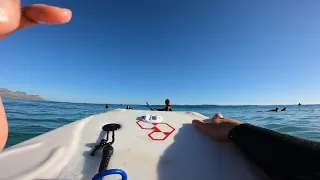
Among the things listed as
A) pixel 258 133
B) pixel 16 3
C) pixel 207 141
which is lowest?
pixel 207 141

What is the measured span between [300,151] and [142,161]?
89 cm

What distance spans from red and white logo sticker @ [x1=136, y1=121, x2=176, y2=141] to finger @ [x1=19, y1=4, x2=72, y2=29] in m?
1.31

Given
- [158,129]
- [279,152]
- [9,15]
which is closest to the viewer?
[9,15]

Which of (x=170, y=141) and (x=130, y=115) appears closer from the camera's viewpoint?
(x=170, y=141)

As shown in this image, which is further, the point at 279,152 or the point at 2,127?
the point at 279,152

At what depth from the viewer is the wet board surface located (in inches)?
47.7

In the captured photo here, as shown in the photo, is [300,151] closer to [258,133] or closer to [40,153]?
[258,133]

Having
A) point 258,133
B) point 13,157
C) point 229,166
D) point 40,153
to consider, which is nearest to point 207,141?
point 229,166

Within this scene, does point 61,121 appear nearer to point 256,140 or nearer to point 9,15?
point 256,140

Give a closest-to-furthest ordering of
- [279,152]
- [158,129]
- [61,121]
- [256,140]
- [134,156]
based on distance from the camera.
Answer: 1. [279,152]
2. [256,140]
3. [134,156]
4. [158,129]
5. [61,121]

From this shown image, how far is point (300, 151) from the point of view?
98 cm

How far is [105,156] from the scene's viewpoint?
4.25 ft

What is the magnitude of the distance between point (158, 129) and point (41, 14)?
148cm

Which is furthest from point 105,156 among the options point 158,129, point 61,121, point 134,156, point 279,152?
point 61,121
